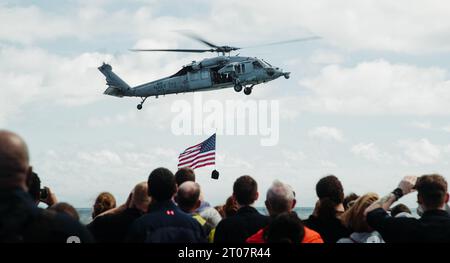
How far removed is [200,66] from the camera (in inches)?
1529

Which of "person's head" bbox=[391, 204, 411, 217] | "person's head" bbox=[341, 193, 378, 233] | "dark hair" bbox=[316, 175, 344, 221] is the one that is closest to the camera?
"person's head" bbox=[341, 193, 378, 233]

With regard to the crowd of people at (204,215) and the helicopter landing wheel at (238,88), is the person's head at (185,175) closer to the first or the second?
the crowd of people at (204,215)

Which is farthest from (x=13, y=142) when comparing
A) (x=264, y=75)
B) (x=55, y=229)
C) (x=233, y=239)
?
(x=264, y=75)

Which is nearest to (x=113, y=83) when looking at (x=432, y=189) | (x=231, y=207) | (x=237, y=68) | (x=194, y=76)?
(x=194, y=76)

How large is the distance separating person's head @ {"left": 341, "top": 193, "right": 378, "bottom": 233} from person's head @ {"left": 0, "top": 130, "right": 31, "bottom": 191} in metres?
4.07

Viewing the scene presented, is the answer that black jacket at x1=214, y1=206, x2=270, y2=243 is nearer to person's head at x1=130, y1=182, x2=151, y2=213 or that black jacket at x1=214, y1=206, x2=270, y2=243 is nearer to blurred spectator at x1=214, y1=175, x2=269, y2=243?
blurred spectator at x1=214, y1=175, x2=269, y2=243

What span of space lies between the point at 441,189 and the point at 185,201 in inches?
116

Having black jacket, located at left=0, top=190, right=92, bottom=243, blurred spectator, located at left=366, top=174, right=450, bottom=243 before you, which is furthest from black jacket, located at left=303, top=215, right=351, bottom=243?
black jacket, located at left=0, top=190, right=92, bottom=243

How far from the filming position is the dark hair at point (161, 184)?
6.36m

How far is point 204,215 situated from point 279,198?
164 cm

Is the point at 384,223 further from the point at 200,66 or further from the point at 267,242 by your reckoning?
the point at 200,66

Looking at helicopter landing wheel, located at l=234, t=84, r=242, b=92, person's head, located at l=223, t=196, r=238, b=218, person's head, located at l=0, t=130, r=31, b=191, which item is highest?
helicopter landing wheel, located at l=234, t=84, r=242, b=92

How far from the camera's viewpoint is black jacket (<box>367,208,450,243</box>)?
5930mm
